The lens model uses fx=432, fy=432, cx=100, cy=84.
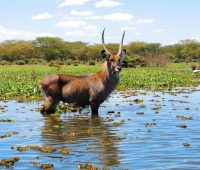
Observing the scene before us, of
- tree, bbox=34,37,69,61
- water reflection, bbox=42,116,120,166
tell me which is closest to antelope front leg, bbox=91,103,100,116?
water reflection, bbox=42,116,120,166

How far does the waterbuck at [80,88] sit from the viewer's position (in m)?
14.3

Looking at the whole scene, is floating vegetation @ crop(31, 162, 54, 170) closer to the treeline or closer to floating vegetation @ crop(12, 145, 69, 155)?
floating vegetation @ crop(12, 145, 69, 155)

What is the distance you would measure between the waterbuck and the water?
21.3 inches

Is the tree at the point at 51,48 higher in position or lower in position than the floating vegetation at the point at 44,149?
higher

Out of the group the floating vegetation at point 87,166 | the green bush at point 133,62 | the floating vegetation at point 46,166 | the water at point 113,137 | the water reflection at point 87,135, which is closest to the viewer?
the floating vegetation at point 87,166

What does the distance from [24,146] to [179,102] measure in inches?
397

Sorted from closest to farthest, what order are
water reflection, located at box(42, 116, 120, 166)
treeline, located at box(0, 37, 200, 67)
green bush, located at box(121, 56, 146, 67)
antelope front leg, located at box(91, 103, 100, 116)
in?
water reflection, located at box(42, 116, 120, 166)
antelope front leg, located at box(91, 103, 100, 116)
green bush, located at box(121, 56, 146, 67)
treeline, located at box(0, 37, 200, 67)

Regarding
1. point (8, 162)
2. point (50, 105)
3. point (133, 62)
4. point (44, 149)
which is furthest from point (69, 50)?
point (8, 162)

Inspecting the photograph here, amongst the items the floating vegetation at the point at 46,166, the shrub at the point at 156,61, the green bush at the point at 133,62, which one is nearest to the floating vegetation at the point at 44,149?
the floating vegetation at the point at 46,166

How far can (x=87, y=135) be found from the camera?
1093 cm

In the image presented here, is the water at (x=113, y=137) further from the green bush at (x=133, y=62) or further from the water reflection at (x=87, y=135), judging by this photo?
the green bush at (x=133, y=62)

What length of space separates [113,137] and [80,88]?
416 centimetres

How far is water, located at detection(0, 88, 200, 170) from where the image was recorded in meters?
8.07

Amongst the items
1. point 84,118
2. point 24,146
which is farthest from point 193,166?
point 84,118
